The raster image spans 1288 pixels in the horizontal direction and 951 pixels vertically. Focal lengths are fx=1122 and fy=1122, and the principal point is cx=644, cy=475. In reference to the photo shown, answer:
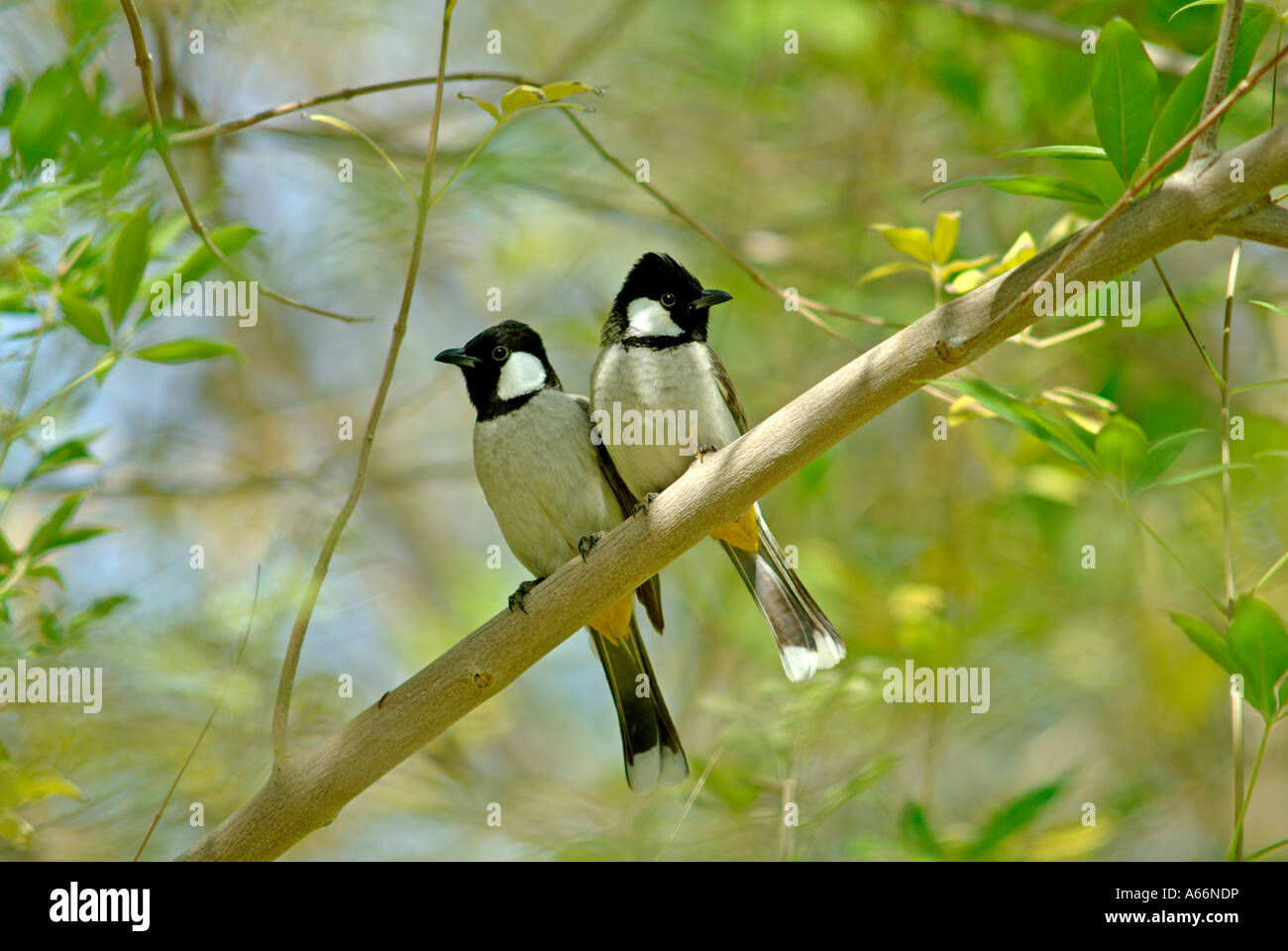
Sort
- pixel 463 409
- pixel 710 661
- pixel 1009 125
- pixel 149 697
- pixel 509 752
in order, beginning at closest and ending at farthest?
pixel 149 697 < pixel 1009 125 < pixel 710 661 < pixel 509 752 < pixel 463 409

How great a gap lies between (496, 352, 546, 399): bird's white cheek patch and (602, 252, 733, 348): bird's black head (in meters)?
0.33

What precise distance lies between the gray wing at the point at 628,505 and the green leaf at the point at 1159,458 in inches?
59.8

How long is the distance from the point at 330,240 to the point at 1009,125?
9.36ft

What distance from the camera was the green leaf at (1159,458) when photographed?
167 cm

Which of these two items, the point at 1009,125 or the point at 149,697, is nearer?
the point at 149,697

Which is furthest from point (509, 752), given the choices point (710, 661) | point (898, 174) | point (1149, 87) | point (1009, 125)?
point (1149, 87)

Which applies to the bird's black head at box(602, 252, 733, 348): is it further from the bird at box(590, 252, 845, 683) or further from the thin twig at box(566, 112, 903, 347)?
the thin twig at box(566, 112, 903, 347)

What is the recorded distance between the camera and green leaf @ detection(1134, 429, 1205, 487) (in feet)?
5.49

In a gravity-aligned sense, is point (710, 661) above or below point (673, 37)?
below

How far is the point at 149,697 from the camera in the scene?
3576 mm

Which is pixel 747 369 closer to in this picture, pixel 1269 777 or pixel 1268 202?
pixel 1269 777
